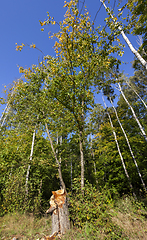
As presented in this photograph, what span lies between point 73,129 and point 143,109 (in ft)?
43.5

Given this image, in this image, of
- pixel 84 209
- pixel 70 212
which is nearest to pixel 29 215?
pixel 70 212

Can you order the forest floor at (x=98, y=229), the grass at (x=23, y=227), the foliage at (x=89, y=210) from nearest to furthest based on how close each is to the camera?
the forest floor at (x=98, y=229)
the foliage at (x=89, y=210)
the grass at (x=23, y=227)

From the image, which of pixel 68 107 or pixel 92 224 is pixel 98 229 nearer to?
pixel 92 224

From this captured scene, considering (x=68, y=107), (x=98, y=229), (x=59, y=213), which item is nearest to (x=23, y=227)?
(x=59, y=213)

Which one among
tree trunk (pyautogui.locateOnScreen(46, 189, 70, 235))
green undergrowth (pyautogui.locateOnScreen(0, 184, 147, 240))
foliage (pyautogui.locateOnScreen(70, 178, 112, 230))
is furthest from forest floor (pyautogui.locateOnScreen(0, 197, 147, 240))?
tree trunk (pyautogui.locateOnScreen(46, 189, 70, 235))

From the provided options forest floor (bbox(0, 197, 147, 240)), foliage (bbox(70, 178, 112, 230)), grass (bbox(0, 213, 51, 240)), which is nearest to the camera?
forest floor (bbox(0, 197, 147, 240))

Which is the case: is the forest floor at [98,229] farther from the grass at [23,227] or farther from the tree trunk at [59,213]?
the tree trunk at [59,213]

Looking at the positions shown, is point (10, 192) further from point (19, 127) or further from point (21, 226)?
point (19, 127)

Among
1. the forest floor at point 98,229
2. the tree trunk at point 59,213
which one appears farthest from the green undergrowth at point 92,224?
the tree trunk at point 59,213

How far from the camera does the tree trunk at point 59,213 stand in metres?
3.62

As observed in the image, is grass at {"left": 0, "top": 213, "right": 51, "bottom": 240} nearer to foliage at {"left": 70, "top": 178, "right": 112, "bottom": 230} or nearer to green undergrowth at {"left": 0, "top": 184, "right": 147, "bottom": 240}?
green undergrowth at {"left": 0, "top": 184, "right": 147, "bottom": 240}

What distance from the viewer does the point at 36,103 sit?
5.86 metres

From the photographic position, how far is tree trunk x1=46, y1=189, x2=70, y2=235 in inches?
143

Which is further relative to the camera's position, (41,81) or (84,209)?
(41,81)
